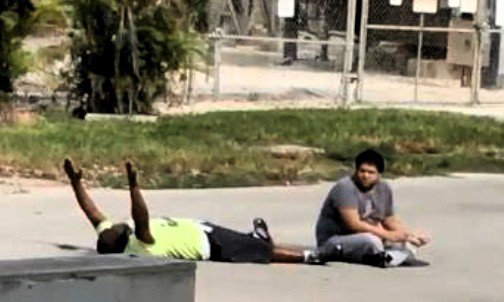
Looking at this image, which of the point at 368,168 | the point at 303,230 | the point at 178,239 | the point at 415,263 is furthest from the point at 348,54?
the point at 178,239

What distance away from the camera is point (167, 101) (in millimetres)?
20281

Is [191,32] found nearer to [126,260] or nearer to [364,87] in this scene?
[364,87]

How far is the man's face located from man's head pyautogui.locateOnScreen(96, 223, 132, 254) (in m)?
1.75

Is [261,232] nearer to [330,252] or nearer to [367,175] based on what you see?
[330,252]

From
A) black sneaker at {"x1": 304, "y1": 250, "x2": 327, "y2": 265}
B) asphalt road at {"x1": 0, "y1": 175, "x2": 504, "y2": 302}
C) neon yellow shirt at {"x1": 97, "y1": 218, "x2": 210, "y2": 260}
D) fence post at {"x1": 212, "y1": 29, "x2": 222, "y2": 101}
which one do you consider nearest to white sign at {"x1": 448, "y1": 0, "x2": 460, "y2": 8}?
fence post at {"x1": 212, "y1": 29, "x2": 222, "y2": 101}

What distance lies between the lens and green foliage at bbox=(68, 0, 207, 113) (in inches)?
736

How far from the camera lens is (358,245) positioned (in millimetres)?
9539

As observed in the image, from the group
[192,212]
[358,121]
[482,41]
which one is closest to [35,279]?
[192,212]

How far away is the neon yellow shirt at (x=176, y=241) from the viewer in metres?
8.53

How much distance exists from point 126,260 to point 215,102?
1852 centimetres

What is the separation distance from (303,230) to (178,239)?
2.43 metres

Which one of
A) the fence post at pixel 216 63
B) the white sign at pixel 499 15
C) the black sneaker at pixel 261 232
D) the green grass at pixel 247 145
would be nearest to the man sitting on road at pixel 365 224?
the black sneaker at pixel 261 232

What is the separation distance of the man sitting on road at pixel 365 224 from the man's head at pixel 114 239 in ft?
5.42

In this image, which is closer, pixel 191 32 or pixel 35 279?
pixel 35 279
